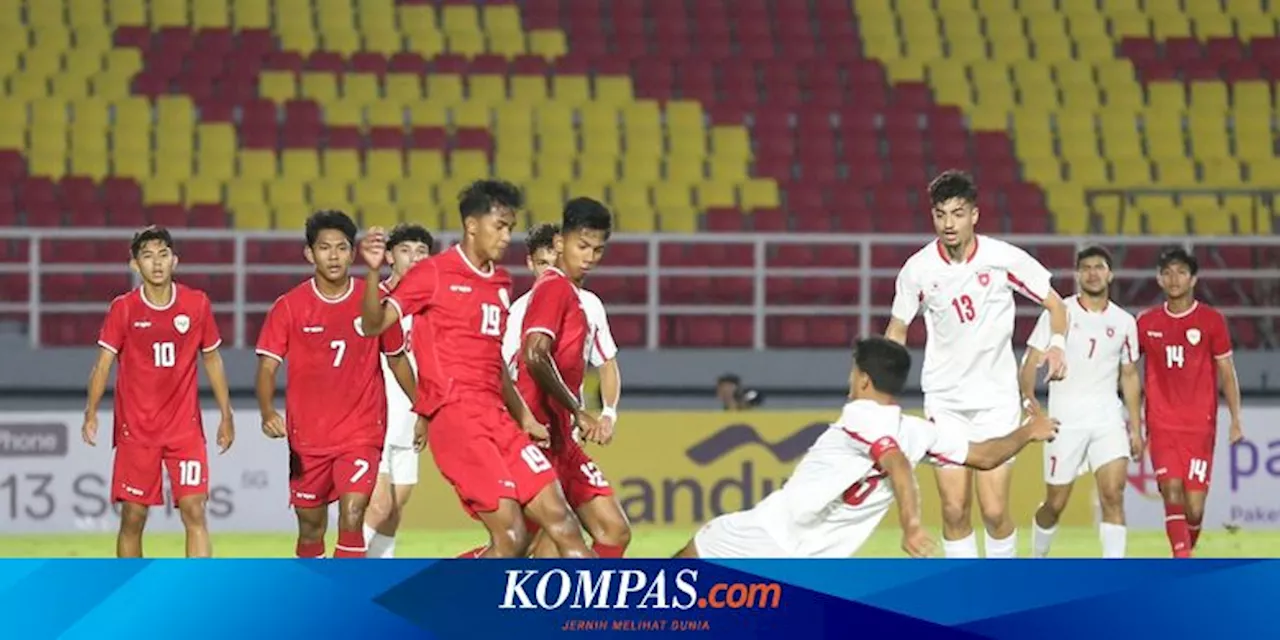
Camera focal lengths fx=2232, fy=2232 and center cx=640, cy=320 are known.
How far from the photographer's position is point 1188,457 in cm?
1388

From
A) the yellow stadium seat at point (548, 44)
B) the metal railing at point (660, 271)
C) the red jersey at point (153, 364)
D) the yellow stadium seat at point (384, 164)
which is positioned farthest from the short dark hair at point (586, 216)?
the yellow stadium seat at point (548, 44)

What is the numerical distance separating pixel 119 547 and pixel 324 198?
37.9ft

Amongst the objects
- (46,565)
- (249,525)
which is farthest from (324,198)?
(46,565)

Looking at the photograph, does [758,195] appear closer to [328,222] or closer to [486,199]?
[328,222]

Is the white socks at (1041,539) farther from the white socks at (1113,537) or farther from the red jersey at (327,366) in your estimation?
the red jersey at (327,366)

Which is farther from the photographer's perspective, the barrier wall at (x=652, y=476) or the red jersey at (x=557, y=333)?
the barrier wall at (x=652, y=476)

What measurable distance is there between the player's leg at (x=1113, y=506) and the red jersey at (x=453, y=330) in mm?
4985

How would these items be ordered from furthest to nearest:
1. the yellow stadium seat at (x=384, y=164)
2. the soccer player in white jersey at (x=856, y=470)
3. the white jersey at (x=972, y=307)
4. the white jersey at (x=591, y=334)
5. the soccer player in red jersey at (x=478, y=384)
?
the yellow stadium seat at (x=384, y=164) → the white jersey at (x=972, y=307) → the white jersey at (x=591, y=334) → the soccer player in red jersey at (x=478, y=384) → the soccer player in white jersey at (x=856, y=470)

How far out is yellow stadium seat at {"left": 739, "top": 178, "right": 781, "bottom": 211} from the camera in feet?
78.4

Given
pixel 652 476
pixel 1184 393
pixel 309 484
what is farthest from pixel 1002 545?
pixel 652 476

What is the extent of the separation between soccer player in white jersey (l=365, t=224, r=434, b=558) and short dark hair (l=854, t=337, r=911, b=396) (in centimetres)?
407

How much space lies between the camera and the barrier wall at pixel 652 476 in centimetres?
1781

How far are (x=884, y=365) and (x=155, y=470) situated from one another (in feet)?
15.0

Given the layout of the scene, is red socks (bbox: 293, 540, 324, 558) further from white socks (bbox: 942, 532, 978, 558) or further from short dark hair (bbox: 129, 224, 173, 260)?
white socks (bbox: 942, 532, 978, 558)
